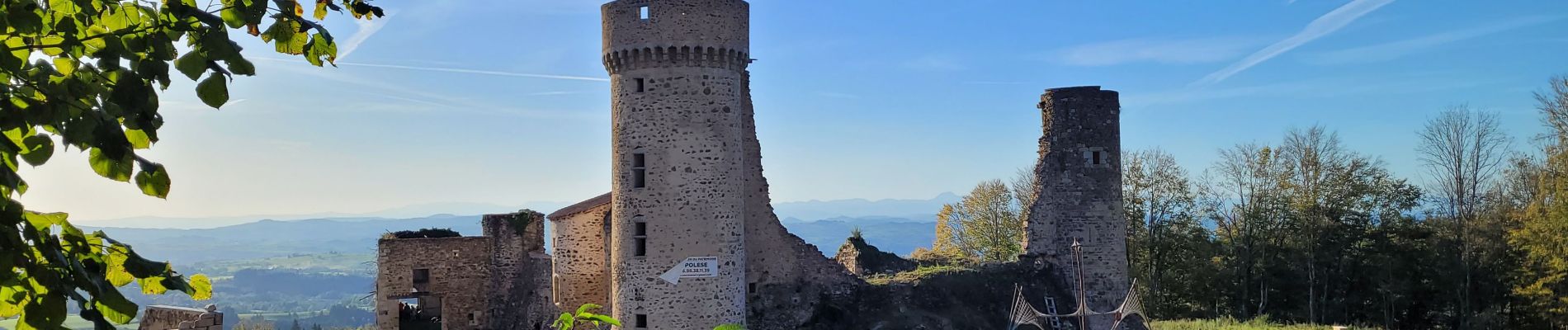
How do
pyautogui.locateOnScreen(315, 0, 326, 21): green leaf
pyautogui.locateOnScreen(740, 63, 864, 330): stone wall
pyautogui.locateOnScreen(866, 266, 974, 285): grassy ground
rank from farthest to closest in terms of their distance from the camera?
1. pyautogui.locateOnScreen(866, 266, 974, 285): grassy ground
2. pyautogui.locateOnScreen(740, 63, 864, 330): stone wall
3. pyautogui.locateOnScreen(315, 0, 326, 21): green leaf

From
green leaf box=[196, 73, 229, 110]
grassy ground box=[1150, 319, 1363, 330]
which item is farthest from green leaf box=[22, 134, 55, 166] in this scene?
grassy ground box=[1150, 319, 1363, 330]

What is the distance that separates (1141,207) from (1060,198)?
20352mm

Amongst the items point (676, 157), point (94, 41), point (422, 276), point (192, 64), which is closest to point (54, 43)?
point (94, 41)

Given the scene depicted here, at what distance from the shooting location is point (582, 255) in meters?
27.0

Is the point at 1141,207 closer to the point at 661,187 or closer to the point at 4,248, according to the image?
the point at 661,187

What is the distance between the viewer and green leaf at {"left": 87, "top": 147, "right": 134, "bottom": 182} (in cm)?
438

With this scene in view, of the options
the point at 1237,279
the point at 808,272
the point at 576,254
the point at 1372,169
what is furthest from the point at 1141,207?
the point at 576,254

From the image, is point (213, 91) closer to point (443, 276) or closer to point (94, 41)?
point (94, 41)

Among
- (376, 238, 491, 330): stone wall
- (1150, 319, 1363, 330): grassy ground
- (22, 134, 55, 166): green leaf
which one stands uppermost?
(22, 134, 55, 166): green leaf

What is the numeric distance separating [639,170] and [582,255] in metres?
5.14

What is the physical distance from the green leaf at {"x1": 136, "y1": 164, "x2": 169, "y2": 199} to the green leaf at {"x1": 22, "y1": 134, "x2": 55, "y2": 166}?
35 cm

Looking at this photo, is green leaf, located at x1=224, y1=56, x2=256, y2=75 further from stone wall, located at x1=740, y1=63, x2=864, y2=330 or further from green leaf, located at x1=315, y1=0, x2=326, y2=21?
stone wall, located at x1=740, y1=63, x2=864, y2=330

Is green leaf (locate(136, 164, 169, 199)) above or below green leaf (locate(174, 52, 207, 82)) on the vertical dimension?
below

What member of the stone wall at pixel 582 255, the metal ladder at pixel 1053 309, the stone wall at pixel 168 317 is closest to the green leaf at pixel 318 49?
the stone wall at pixel 168 317
